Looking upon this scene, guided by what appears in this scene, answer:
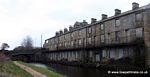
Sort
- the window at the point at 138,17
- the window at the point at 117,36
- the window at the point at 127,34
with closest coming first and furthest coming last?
the window at the point at 138,17 < the window at the point at 127,34 < the window at the point at 117,36

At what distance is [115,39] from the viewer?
49.3m

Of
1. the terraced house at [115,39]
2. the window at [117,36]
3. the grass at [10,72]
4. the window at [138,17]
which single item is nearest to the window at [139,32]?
the terraced house at [115,39]

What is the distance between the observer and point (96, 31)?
2285 inches

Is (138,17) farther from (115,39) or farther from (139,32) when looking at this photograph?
(115,39)

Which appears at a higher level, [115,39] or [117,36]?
[117,36]

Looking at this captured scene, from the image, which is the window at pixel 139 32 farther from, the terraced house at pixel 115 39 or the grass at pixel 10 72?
the grass at pixel 10 72

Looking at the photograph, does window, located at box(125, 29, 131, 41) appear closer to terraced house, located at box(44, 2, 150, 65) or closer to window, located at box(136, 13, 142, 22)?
terraced house, located at box(44, 2, 150, 65)

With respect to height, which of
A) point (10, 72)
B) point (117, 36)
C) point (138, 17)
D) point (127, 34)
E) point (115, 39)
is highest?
point (138, 17)

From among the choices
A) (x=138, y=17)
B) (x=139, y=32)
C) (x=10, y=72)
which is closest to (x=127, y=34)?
(x=139, y=32)

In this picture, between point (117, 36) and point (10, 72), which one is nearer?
point (10, 72)

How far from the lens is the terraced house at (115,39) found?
42094 millimetres

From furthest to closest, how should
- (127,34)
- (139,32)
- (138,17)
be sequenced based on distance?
(127,34) → (138,17) → (139,32)

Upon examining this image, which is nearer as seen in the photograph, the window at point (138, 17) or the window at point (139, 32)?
the window at point (139, 32)

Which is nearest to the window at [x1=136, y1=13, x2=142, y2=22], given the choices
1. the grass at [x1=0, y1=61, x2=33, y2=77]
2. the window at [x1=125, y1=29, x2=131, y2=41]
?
the window at [x1=125, y1=29, x2=131, y2=41]
